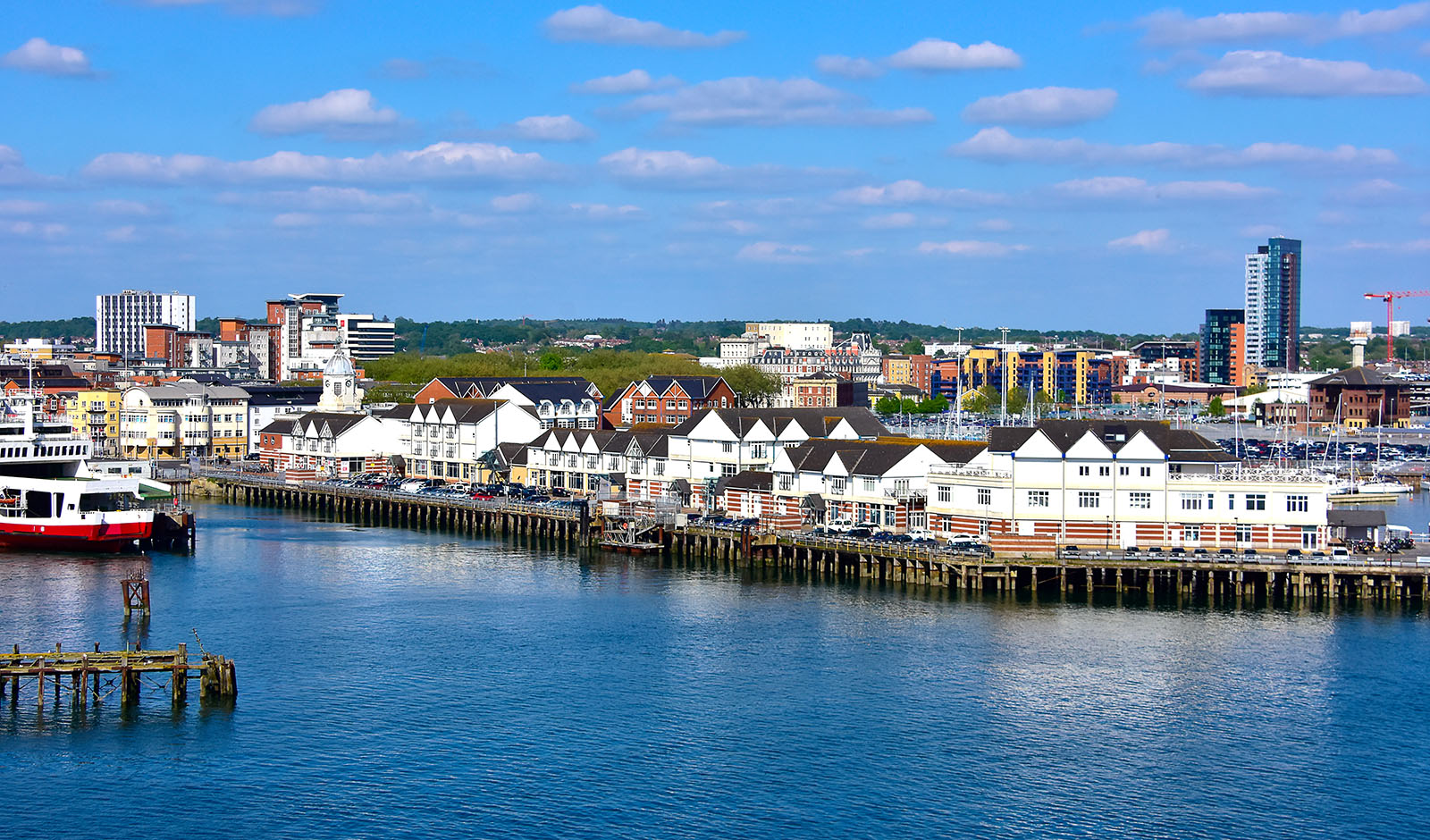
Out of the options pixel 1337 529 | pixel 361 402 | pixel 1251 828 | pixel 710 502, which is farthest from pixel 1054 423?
pixel 361 402

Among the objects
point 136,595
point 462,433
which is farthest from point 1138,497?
point 462,433

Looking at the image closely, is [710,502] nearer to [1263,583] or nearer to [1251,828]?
[1263,583]

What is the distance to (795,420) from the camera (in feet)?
236

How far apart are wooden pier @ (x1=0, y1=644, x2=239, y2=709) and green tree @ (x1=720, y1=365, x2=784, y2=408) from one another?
93.7 metres

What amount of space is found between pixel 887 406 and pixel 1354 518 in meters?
112

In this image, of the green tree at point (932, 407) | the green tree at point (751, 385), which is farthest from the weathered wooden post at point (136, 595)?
the green tree at point (932, 407)

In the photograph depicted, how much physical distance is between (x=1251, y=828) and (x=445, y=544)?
4501 centimetres

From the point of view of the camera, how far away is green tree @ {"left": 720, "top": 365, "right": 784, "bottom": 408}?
132750 mm

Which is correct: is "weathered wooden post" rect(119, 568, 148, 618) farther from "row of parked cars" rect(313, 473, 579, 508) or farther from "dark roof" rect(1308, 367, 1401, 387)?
"dark roof" rect(1308, 367, 1401, 387)

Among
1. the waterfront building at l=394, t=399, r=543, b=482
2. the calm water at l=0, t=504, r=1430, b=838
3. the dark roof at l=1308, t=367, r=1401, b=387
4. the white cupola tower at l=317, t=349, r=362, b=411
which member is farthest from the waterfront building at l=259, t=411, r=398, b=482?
the dark roof at l=1308, t=367, r=1401, b=387

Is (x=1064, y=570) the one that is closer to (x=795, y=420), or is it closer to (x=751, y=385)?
(x=795, y=420)

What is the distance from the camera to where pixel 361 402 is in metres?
113

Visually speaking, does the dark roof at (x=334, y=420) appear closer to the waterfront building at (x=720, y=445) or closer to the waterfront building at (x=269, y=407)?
the waterfront building at (x=269, y=407)

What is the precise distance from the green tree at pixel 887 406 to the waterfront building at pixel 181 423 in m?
73.5
